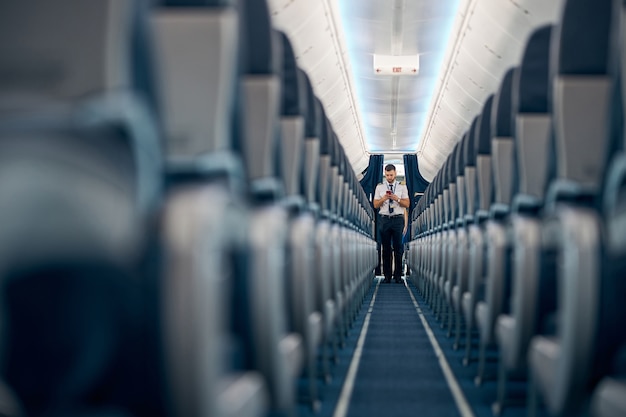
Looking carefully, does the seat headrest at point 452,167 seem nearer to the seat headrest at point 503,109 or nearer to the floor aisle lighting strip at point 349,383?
the floor aisle lighting strip at point 349,383

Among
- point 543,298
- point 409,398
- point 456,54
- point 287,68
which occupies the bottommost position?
point 409,398

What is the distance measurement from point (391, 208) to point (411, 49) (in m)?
4.61

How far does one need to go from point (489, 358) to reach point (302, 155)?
8.50 ft

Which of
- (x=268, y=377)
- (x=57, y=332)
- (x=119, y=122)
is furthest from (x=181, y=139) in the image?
(x=268, y=377)

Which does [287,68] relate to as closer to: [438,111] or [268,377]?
[268,377]

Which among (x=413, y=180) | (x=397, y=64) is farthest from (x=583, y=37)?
(x=413, y=180)

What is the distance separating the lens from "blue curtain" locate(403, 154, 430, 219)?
94.3 feet

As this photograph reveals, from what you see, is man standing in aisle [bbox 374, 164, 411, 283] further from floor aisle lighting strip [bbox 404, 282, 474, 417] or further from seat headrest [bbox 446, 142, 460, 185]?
floor aisle lighting strip [bbox 404, 282, 474, 417]

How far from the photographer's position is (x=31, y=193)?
63.6 inches

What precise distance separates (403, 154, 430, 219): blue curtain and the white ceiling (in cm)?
150

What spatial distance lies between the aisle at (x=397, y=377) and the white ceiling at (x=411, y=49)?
233 inches

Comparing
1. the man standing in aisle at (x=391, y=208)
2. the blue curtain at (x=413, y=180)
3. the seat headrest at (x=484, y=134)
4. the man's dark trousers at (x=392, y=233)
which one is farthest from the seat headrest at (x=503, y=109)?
the blue curtain at (x=413, y=180)

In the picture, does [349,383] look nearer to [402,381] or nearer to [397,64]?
[402,381]

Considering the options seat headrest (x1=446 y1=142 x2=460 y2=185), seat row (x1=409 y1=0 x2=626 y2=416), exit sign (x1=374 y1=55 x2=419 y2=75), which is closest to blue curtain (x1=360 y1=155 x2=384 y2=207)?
exit sign (x1=374 y1=55 x2=419 y2=75)
